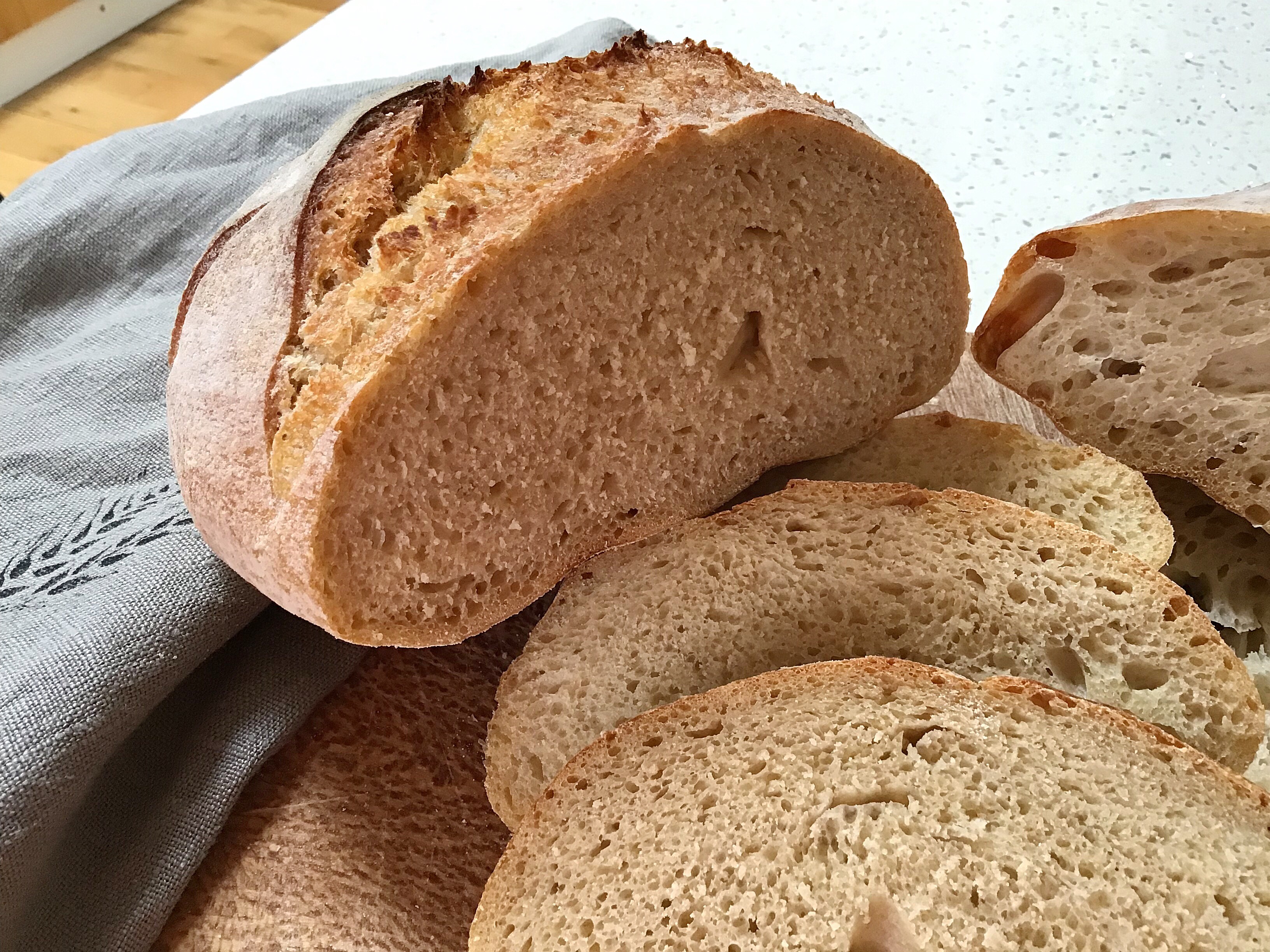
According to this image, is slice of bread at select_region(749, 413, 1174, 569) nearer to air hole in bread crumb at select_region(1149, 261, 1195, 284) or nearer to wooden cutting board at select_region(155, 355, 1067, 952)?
air hole in bread crumb at select_region(1149, 261, 1195, 284)

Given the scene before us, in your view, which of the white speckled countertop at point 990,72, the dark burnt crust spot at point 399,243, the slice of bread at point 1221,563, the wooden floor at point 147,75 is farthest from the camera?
the wooden floor at point 147,75

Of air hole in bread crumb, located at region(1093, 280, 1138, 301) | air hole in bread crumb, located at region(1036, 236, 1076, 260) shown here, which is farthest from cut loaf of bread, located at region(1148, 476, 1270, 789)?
air hole in bread crumb, located at region(1036, 236, 1076, 260)

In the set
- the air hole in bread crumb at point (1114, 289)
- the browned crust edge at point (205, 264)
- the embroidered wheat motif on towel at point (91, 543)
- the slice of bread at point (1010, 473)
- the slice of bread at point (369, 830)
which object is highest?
the browned crust edge at point (205, 264)

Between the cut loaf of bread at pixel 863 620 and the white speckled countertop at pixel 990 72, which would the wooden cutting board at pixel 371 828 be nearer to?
the cut loaf of bread at pixel 863 620

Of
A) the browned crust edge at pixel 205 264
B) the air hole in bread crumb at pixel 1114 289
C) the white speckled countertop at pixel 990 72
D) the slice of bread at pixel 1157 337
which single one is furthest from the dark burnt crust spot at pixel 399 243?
the white speckled countertop at pixel 990 72

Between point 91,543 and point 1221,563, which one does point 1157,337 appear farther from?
point 91,543

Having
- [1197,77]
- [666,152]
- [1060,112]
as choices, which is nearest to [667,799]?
[666,152]
